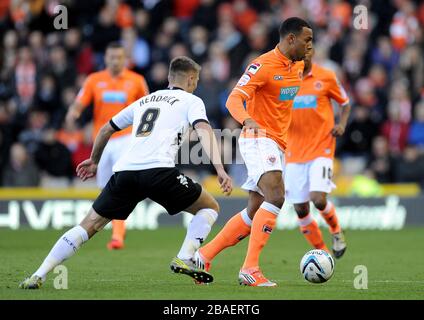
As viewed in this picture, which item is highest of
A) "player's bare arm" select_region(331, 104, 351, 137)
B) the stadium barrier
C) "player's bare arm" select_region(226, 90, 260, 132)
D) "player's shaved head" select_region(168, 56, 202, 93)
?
"player's shaved head" select_region(168, 56, 202, 93)

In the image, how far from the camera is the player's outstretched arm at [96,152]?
9.27 metres

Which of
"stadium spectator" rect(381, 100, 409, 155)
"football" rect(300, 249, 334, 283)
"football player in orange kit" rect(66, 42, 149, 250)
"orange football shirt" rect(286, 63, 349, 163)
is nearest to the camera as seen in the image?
"football" rect(300, 249, 334, 283)

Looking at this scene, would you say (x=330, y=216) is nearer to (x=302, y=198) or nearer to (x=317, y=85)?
(x=302, y=198)

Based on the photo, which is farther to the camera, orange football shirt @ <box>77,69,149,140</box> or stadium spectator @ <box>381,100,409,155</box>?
stadium spectator @ <box>381,100,409,155</box>

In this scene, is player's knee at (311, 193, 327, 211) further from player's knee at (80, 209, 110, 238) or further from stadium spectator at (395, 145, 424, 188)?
stadium spectator at (395, 145, 424, 188)

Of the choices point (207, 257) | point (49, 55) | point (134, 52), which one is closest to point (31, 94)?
point (49, 55)

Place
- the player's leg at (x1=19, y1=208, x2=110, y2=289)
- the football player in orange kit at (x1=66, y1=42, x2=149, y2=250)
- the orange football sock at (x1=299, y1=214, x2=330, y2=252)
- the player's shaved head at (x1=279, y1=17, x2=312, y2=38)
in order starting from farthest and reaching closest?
the football player in orange kit at (x1=66, y1=42, x2=149, y2=250) < the orange football sock at (x1=299, y1=214, x2=330, y2=252) < the player's shaved head at (x1=279, y1=17, x2=312, y2=38) < the player's leg at (x1=19, y1=208, x2=110, y2=289)

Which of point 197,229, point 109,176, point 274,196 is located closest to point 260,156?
point 274,196

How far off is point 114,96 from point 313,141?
127 inches

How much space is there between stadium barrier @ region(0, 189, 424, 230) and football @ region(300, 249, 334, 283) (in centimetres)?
832

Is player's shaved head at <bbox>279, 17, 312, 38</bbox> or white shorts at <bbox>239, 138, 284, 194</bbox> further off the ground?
player's shaved head at <bbox>279, 17, 312, 38</bbox>

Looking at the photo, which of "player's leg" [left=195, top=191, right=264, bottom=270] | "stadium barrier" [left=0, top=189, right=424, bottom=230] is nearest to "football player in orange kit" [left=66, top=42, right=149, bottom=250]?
"stadium barrier" [left=0, top=189, right=424, bottom=230]

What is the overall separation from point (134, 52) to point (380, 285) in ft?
40.3

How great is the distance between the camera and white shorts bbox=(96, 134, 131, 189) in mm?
14016
